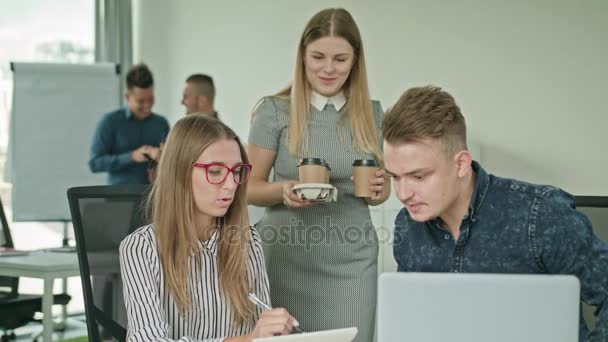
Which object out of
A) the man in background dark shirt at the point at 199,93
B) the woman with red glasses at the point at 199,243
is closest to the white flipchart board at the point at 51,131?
the man in background dark shirt at the point at 199,93

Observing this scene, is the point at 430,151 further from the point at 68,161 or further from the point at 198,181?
the point at 68,161

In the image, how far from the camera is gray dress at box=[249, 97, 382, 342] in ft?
7.80

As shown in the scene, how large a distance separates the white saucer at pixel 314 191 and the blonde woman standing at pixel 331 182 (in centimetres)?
14

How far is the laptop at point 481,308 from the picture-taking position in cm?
118

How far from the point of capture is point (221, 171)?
1.95 metres

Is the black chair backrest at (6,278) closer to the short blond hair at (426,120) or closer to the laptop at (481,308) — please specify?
the short blond hair at (426,120)

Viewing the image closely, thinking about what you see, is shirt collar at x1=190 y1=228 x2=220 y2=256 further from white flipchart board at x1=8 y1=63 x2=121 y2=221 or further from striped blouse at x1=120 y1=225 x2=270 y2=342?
white flipchart board at x1=8 y1=63 x2=121 y2=221

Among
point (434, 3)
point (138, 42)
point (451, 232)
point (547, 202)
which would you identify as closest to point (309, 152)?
point (451, 232)

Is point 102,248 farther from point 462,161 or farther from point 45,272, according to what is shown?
point 45,272

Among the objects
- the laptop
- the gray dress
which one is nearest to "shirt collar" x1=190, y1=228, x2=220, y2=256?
the gray dress

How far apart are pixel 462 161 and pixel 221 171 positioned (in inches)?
22.8

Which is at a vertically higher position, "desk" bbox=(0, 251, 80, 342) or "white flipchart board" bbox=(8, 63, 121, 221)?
"white flipchart board" bbox=(8, 63, 121, 221)

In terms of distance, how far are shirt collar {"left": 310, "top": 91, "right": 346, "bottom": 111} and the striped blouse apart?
0.60 m

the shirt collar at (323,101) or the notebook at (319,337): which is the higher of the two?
the shirt collar at (323,101)
